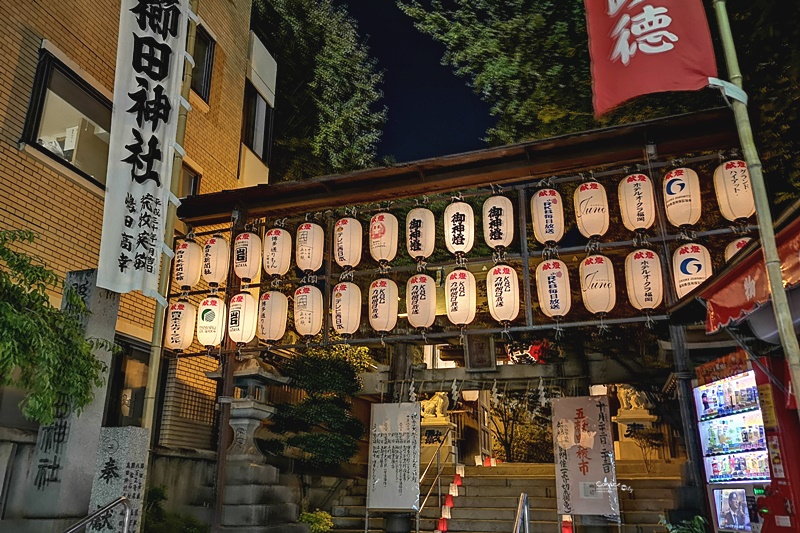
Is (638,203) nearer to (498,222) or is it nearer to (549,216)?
(549,216)

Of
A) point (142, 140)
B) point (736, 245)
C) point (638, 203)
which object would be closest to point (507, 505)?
point (638, 203)

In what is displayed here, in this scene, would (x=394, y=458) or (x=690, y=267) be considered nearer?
(x=690, y=267)

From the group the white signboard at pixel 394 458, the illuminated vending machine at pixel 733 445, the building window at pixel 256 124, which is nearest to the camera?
the illuminated vending machine at pixel 733 445

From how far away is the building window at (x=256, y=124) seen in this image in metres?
18.2

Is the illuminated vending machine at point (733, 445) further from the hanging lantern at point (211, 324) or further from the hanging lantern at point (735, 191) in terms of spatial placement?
the hanging lantern at point (211, 324)

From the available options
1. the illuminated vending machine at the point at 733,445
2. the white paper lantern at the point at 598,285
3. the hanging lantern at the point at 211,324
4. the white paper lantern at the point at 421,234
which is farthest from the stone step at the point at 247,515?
the illuminated vending machine at the point at 733,445

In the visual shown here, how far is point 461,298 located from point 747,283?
5362 mm

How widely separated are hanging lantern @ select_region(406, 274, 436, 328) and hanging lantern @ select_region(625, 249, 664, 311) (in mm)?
3464

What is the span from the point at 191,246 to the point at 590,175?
8105 millimetres

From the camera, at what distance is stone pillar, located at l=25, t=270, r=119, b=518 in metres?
7.54

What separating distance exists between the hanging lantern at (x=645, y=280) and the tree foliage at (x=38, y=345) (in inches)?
313

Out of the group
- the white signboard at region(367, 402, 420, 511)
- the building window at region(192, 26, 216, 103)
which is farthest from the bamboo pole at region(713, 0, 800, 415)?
the building window at region(192, 26, 216, 103)

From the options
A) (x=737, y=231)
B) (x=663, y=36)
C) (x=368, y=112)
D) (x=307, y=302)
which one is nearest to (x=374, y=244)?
(x=307, y=302)

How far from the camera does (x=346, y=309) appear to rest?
37.6 ft
